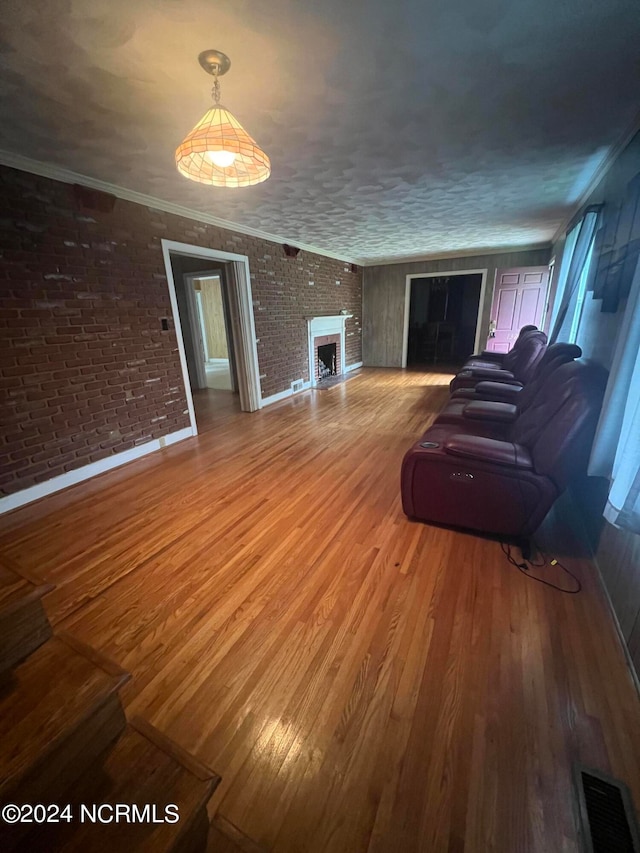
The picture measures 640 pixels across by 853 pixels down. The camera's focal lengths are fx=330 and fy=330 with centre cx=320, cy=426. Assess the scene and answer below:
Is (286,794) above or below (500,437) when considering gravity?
below

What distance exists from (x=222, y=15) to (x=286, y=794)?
2.59 m

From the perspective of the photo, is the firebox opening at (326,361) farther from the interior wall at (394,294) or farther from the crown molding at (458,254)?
the crown molding at (458,254)

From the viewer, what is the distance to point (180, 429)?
3.66 m

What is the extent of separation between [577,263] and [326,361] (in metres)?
4.21

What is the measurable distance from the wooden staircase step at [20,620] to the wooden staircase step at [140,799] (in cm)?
37

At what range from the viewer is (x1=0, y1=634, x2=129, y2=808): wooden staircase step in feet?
2.35

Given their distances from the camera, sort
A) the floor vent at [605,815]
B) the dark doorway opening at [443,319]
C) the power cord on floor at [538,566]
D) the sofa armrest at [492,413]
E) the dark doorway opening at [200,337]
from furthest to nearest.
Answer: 1. the dark doorway opening at [443,319]
2. the dark doorway opening at [200,337]
3. the sofa armrest at [492,413]
4. the power cord on floor at [538,566]
5. the floor vent at [605,815]

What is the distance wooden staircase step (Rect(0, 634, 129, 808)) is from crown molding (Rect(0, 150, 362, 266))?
2.96m

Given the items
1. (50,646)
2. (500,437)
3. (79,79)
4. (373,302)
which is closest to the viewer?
(50,646)

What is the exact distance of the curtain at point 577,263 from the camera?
107 inches


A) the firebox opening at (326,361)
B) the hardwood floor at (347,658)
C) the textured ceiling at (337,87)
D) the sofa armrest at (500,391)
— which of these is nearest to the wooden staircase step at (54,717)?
the hardwood floor at (347,658)

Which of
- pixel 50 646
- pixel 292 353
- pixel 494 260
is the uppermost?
pixel 494 260

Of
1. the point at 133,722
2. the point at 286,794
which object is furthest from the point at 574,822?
the point at 133,722

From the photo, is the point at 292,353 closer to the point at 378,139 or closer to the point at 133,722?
the point at 378,139
